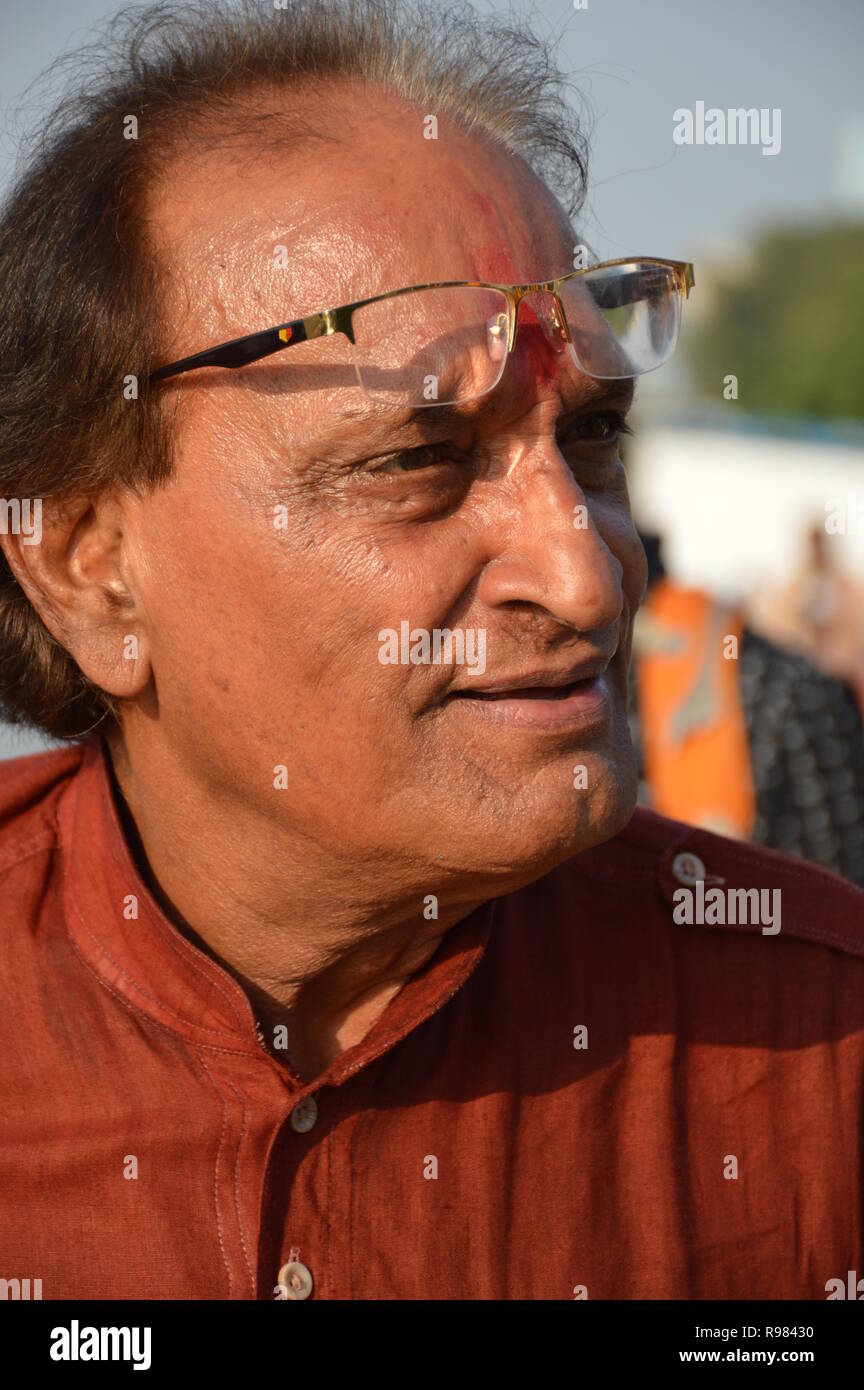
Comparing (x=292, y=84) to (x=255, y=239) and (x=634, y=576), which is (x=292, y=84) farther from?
(x=634, y=576)

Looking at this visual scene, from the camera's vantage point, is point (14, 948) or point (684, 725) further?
point (684, 725)

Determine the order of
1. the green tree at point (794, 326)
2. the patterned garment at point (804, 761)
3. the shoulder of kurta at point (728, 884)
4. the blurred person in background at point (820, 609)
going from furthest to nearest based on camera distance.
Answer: the green tree at point (794, 326), the blurred person in background at point (820, 609), the patterned garment at point (804, 761), the shoulder of kurta at point (728, 884)

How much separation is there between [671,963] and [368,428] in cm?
118

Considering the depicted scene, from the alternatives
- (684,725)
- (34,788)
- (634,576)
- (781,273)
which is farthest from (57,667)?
(781,273)

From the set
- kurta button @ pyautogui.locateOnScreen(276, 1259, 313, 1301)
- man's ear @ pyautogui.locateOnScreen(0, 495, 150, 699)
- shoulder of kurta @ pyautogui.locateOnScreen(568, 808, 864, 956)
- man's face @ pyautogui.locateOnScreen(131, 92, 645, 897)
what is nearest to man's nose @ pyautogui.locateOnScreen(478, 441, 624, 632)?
man's face @ pyautogui.locateOnScreen(131, 92, 645, 897)

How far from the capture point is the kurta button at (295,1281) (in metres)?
2.26

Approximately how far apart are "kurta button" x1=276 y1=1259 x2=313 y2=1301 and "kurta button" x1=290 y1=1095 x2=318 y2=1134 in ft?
0.66

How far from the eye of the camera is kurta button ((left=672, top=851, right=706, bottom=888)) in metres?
2.81

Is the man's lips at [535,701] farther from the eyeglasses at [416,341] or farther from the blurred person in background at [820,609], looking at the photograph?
the blurred person in background at [820,609]

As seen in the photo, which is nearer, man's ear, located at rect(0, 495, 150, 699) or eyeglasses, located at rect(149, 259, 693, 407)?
eyeglasses, located at rect(149, 259, 693, 407)

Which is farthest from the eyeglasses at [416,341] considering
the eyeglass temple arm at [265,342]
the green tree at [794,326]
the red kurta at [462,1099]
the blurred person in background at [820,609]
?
the green tree at [794,326]

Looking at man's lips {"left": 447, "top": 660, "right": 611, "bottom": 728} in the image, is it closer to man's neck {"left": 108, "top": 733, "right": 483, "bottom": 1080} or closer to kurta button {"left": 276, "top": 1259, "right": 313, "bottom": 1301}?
man's neck {"left": 108, "top": 733, "right": 483, "bottom": 1080}

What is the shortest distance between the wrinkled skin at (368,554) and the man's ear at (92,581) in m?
0.04

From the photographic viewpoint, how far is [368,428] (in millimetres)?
2172
